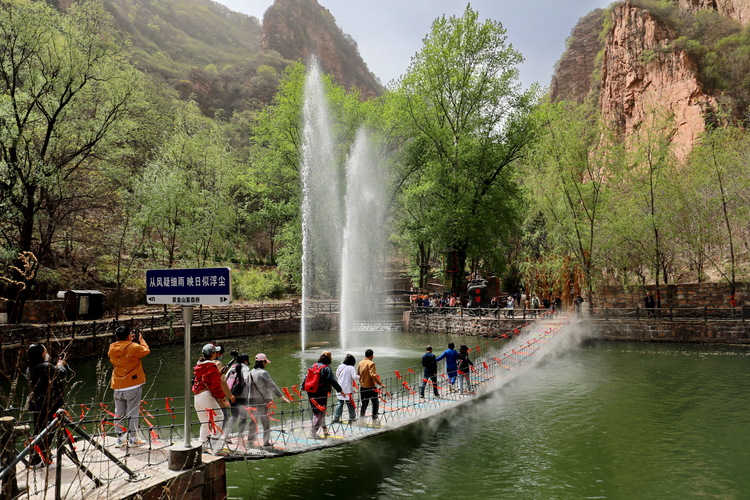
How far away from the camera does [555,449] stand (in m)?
10.6

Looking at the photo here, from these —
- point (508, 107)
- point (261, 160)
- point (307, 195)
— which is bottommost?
point (307, 195)

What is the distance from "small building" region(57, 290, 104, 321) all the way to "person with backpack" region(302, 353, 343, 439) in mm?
23185

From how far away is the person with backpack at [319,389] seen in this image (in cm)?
885

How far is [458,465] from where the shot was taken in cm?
971

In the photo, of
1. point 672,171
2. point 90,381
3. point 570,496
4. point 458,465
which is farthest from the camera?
point 672,171

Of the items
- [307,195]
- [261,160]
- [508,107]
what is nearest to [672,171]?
[508,107]

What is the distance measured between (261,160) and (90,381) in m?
25.3

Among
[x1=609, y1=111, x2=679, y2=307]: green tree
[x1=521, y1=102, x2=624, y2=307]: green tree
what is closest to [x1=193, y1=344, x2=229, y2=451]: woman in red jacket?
[x1=521, y1=102, x2=624, y2=307]: green tree

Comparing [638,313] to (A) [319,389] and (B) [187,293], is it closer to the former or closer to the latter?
(A) [319,389]

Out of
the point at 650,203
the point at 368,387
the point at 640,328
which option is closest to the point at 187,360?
the point at 368,387

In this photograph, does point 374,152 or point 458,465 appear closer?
point 458,465

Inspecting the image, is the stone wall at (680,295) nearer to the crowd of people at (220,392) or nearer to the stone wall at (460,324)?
the stone wall at (460,324)

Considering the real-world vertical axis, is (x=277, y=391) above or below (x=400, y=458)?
above

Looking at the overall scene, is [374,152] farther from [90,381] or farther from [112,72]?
[90,381]
